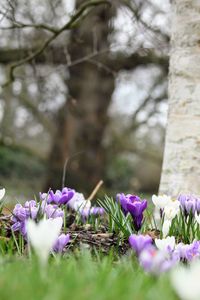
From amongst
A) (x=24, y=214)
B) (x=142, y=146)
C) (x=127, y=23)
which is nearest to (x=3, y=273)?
(x=24, y=214)

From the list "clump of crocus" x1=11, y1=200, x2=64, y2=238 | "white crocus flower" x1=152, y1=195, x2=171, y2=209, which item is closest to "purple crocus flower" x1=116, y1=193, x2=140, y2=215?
"white crocus flower" x1=152, y1=195, x2=171, y2=209

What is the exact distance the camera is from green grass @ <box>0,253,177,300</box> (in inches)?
47.1

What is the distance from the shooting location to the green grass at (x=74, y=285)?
1.20 metres

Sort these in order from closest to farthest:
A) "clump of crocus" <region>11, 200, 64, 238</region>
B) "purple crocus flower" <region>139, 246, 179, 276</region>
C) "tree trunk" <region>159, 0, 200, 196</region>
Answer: "purple crocus flower" <region>139, 246, 179, 276</region> < "clump of crocus" <region>11, 200, 64, 238</region> < "tree trunk" <region>159, 0, 200, 196</region>

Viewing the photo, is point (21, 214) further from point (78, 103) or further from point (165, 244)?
point (78, 103)

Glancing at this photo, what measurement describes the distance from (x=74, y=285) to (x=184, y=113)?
2.95 m

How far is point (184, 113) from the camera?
4109 millimetres

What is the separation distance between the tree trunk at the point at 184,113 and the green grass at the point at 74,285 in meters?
2.53

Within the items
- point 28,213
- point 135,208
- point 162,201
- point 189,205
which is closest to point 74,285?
point 28,213

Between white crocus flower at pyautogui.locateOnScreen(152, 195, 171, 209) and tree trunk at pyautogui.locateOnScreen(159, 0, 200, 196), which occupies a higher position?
tree trunk at pyautogui.locateOnScreen(159, 0, 200, 196)

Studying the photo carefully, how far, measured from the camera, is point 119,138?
13.1 metres

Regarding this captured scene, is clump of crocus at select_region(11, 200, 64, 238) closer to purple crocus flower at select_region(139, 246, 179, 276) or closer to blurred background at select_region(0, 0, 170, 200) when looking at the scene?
purple crocus flower at select_region(139, 246, 179, 276)

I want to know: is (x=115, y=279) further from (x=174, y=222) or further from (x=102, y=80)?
(x=102, y=80)

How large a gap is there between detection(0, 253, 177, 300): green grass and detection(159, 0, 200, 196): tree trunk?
2.53 m
